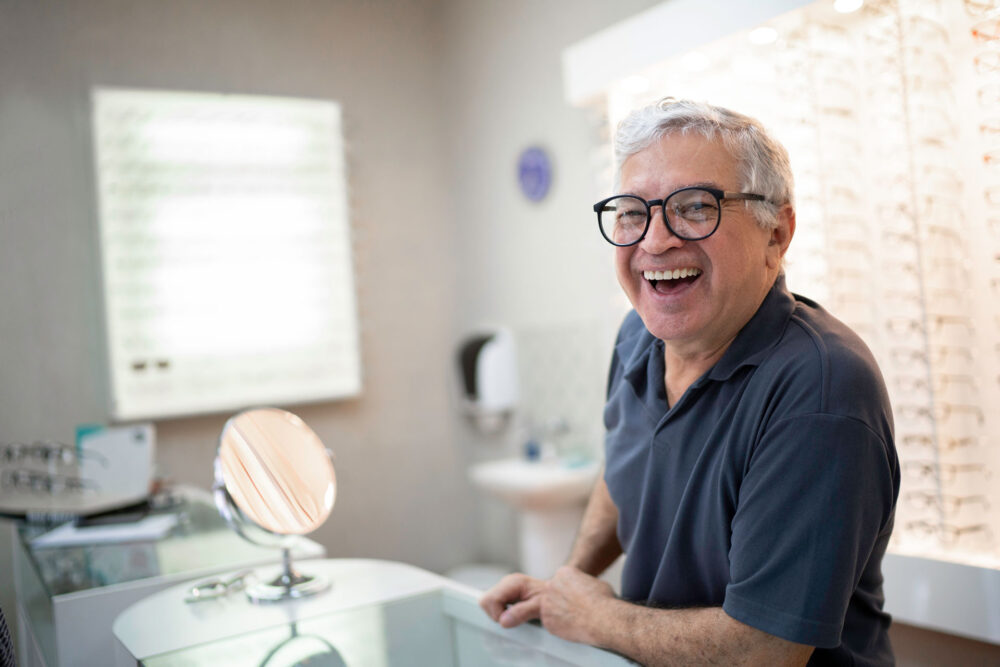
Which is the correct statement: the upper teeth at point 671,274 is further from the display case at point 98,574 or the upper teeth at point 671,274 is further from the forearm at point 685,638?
the display case at point 98,574

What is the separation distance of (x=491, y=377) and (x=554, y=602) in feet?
9.66

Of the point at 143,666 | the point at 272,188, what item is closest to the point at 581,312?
the point at 272,188

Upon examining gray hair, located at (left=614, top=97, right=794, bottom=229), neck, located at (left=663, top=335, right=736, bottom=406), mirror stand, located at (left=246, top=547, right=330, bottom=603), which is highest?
gray hair, located at (left=614, top=97, right=794, bottom=229)

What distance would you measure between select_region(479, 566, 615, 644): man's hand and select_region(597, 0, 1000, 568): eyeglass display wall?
1250mm

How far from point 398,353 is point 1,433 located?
197 centimetres

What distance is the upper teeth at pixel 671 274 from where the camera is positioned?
1492 millimetres

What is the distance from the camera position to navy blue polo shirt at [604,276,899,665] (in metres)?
1.22

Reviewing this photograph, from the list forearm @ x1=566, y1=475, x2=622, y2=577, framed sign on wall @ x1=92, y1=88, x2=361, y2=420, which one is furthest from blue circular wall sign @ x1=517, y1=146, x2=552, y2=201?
forearm @ x1=566, y1=475, x2=622, y2=577

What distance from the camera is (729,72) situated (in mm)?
2848

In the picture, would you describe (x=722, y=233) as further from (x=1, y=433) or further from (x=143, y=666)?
(x=1, y=433)

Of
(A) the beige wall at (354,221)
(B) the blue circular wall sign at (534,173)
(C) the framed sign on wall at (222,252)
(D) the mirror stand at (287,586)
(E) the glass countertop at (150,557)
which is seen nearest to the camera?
(D) the mirror stand at (287,586)

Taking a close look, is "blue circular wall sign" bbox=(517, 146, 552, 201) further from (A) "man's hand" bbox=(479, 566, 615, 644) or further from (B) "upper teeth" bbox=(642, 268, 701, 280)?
(A) "man's hand" bbox=(479, 566, 615, 644)

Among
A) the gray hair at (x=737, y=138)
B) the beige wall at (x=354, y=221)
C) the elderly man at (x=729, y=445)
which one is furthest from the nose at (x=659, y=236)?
the beige wall at (x=354, y=221)

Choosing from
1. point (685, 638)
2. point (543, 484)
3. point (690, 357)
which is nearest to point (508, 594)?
point (685, 638)
